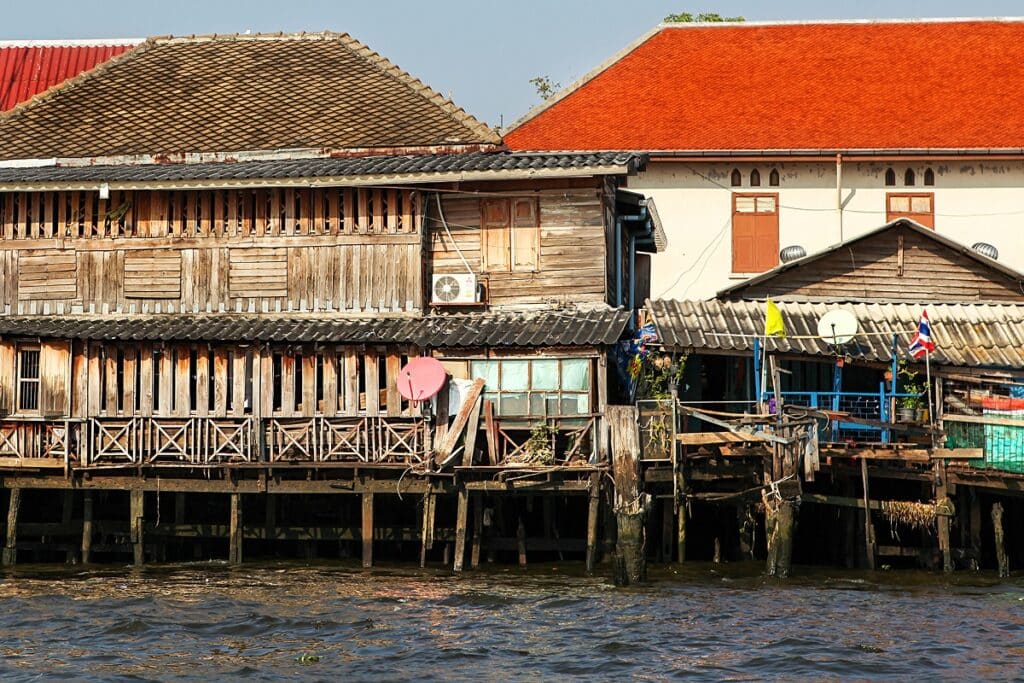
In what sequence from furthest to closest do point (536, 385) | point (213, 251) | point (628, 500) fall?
point (213, 251) → point (536, 385) → point (628, 500)

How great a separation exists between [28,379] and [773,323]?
12.9m

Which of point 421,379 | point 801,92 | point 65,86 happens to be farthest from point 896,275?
point 65,86

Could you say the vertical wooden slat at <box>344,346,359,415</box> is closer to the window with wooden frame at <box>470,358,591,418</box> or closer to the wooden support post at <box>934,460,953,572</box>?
the window with wooden frame at <box>470,358,591,418</box>

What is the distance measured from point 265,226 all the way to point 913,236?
40.5 ft

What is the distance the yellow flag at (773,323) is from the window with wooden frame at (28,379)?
12677 millimetres

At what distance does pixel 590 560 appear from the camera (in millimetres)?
26375

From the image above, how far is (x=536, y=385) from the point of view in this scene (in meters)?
27.0

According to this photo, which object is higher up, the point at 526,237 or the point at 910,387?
the point at 526,237

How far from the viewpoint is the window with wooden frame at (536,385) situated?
2684 centimetres

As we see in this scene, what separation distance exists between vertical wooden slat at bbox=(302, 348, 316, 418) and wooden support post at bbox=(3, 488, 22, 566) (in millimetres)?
5105

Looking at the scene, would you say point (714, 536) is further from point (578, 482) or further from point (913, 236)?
point (913, 236)

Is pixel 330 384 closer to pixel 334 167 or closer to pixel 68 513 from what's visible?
pixel 334 167

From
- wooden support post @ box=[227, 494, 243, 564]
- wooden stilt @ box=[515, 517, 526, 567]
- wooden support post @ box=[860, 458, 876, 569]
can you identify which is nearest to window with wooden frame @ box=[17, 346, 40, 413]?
wooden support post @ box=[227, 494, 243, 564]

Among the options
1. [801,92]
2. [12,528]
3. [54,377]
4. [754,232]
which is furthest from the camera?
[801,92]
